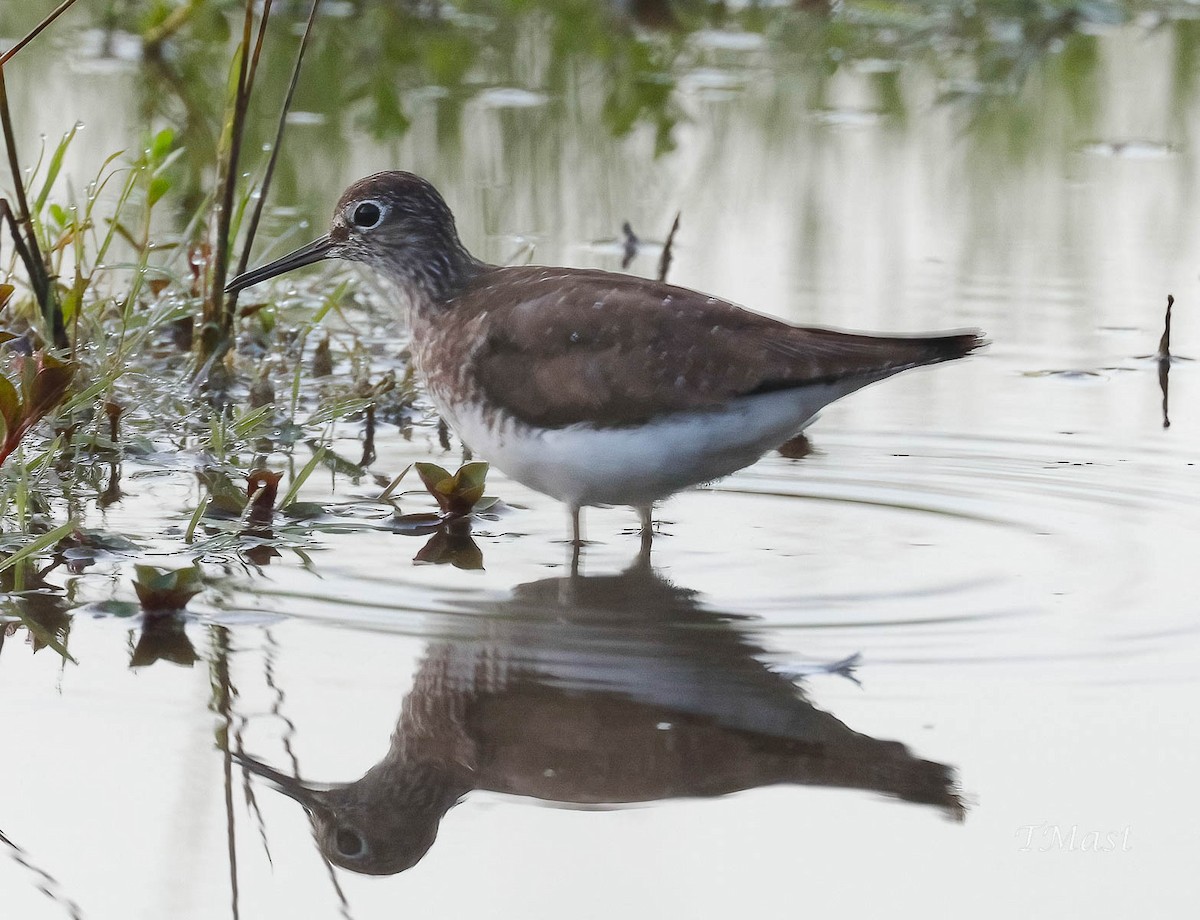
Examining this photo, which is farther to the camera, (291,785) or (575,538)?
(575,538)

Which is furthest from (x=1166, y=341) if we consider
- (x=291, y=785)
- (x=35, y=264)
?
(x=291, y=785)

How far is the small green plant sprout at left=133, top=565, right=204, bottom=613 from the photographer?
4059mm

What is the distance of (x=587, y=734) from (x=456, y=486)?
1574 millimetres

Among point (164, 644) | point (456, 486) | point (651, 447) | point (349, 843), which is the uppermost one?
point (651, 447)

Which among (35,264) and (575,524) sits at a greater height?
(35,264)

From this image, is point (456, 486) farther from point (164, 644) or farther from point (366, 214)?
point (164, 644)

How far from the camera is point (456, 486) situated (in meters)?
5.04

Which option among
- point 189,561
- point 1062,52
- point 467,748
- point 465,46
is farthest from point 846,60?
Answer: point 467,748

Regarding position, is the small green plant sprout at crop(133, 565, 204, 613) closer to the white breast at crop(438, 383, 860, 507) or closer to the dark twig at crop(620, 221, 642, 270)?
the white breast at crop(438, 383, 860, 507)

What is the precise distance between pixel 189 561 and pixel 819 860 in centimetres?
205

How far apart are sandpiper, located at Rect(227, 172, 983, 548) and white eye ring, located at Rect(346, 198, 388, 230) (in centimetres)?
67

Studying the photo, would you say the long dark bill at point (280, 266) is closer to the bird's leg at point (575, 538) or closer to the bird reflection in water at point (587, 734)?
the bird's leg at point (575, 538)

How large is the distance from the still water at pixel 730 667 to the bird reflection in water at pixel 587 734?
0.01 m

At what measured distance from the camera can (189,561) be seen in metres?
4.52
